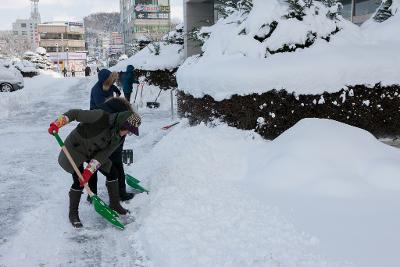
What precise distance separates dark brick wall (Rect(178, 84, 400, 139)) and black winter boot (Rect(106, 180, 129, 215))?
8.89 feet

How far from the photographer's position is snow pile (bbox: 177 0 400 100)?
6.78 m

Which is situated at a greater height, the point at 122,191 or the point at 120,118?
the point at 120,118

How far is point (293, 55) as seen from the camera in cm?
732

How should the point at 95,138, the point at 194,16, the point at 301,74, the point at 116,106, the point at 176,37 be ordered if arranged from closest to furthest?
the point at 95,138 < the point at 116,106 < the point at 301,74 < the point at 194,16 < the point at 176,37

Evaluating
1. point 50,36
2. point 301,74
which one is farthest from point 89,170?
point 50,36

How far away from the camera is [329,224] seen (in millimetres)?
4367

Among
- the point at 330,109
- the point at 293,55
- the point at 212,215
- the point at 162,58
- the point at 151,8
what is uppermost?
the point at 151,8

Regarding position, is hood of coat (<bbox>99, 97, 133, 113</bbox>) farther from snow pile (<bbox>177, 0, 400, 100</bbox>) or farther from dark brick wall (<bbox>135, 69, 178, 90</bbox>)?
dark brick wall (<bbox>135, 69, 178, 90</bbox>)

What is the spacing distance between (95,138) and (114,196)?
0.87 m

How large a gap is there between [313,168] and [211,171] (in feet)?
4.94

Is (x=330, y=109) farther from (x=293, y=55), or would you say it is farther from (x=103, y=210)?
(x=103, y=210)

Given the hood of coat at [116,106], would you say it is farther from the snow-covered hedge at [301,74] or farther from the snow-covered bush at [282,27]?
the snow-covered bush at [282,27]

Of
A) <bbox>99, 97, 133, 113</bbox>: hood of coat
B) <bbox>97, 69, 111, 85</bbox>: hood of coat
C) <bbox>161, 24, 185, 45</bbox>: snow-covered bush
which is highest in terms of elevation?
<bbox>161, 24, 185, 45</bbox>: snow-covered bush

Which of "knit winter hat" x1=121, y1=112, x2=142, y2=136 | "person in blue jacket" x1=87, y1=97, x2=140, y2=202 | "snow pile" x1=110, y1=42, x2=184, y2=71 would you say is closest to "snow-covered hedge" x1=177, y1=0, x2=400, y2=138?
"person in blue jacket" x1=87, y1=97, x2=140, y2=202
